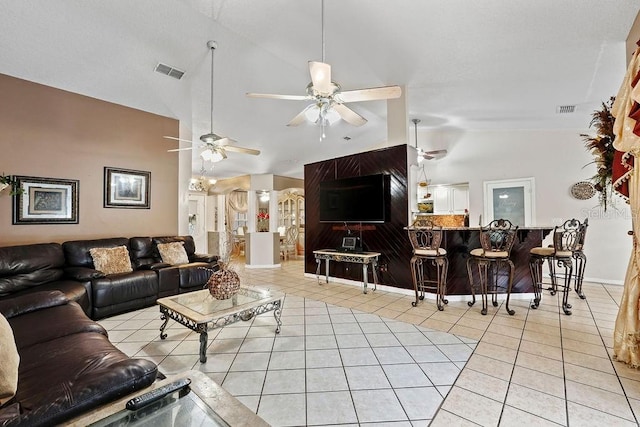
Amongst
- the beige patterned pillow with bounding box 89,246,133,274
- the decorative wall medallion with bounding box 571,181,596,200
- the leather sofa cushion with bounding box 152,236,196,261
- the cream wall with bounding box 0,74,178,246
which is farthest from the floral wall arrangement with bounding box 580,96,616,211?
the cream wall with bounding box 0,74,178,246

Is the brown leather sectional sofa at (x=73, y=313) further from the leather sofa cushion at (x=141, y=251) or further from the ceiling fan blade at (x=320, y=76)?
the ceiling fan blade at (x=320, y=76)

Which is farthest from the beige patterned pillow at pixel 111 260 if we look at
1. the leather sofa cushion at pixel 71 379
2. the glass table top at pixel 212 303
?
the leather sofa cushion at pixel 71 379

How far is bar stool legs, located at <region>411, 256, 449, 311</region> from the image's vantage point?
12.4ft

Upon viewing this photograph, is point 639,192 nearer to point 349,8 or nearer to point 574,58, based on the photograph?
point 574,58

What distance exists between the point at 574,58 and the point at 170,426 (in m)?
4.53

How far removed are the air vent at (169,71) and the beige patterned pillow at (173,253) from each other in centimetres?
262

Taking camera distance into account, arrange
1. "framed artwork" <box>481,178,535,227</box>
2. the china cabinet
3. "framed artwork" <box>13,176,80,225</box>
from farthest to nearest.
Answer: the china cabinet
"framed artwork" <box>481,178,535,227</box>
"framed artwork" <box>13,176,80,225</box>

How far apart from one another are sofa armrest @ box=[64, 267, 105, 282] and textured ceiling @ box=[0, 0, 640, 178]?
7.87ft

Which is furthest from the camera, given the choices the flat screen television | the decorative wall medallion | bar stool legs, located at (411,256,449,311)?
the decorative wall medallion

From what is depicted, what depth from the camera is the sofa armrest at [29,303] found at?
2271mm

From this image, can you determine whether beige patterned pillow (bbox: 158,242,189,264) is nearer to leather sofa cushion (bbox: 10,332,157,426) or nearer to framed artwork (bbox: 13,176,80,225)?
framed artwork (bbox: 13,176,80,225)

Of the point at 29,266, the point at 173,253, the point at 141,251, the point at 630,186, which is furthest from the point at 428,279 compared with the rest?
the point at 29,266

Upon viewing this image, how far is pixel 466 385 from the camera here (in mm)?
2045

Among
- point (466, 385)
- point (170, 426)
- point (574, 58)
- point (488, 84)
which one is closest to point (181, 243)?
point (170, 426)
